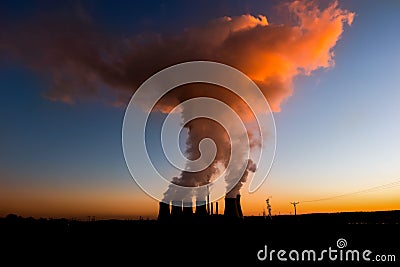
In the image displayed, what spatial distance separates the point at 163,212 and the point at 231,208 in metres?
13.7

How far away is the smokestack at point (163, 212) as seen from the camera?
213ft

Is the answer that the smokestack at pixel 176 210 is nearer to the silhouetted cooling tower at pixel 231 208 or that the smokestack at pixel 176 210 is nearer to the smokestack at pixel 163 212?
the smokestack at pixel 163 212

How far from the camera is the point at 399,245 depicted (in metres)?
36.5

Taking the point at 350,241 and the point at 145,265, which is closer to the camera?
the point at 145,265

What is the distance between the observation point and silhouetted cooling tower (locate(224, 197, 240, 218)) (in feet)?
218

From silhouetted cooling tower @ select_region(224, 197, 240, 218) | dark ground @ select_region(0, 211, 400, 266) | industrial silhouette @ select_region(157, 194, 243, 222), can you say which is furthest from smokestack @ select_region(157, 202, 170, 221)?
dark ground @ select_region(0, 211, 400, 266)

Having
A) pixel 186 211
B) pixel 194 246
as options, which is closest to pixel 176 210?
pixel 186 211

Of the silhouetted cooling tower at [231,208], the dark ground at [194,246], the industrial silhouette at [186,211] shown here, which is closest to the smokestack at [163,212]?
the industrial silhouette at [186,211]

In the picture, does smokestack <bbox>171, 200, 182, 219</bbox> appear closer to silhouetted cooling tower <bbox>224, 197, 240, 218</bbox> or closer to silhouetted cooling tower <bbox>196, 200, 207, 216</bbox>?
silhouetted cooling tower <bbox>196, 200, 207, 216</bbox>

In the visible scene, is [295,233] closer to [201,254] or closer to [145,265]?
[201,254]

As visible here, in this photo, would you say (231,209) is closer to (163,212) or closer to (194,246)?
(163,212)

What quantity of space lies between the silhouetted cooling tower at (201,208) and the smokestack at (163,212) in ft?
31.6

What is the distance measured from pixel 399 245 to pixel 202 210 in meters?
44.8

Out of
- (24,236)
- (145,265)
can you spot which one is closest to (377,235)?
(145,265)
